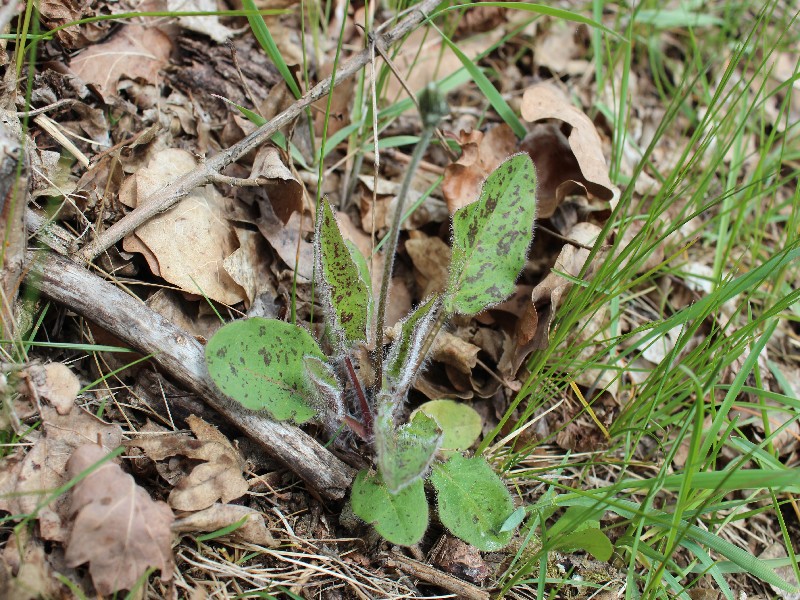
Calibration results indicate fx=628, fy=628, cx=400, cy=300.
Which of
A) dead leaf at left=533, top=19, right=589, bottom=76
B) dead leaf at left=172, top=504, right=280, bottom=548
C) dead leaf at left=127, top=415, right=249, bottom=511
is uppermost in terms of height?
dead leaf at left=533, top=19, right=589, bottom=76

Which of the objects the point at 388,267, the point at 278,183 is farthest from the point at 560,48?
the point at 388,267

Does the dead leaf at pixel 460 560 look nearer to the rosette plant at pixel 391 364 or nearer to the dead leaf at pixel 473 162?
the rosette plant at pixel 391 364

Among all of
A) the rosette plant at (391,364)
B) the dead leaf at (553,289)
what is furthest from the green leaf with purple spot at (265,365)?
the dead leaf at (553,289)

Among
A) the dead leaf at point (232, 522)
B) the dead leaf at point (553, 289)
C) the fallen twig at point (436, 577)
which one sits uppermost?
the dead leaf at point (553, 289)

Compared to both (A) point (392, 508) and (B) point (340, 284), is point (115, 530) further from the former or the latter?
(B) point (340, 284)

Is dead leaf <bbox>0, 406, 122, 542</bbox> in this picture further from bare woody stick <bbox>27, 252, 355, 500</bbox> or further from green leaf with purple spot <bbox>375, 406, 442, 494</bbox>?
green leaf with purple spot <bbox>375, 406, 442, 494</bbox>

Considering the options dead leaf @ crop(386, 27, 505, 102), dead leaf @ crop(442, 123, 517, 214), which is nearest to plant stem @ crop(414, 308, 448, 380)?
dead leaf @ crop(442, 123, 517, 214)
